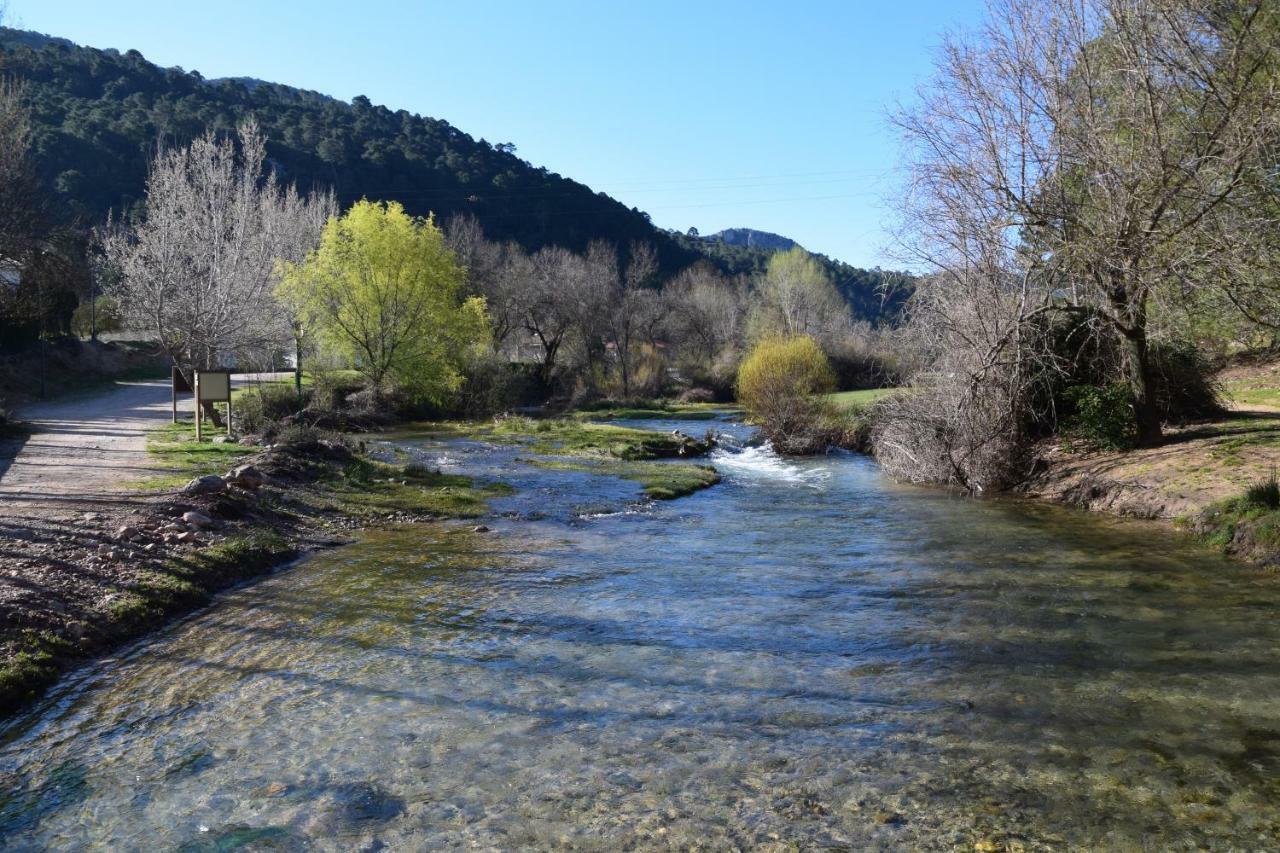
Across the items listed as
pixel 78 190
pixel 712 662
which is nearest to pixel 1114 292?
pixel 712 662

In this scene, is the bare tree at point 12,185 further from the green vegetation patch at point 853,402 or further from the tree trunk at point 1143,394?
the tree trunk at point 1143,394

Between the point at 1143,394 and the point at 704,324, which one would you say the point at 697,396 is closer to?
the point at 704,324

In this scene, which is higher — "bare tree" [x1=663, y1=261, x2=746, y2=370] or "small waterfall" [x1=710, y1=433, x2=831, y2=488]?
"bare tree" [x1=663, y1=261, x2=746, y2=370]

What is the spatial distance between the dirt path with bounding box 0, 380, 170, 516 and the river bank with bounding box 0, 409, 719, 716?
20 centimetres

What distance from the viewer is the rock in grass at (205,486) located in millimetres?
12915

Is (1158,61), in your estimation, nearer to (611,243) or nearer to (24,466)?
(24,466)

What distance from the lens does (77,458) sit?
16.3m

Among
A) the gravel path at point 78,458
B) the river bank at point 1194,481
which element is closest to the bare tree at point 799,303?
the river bank at point 1194,481

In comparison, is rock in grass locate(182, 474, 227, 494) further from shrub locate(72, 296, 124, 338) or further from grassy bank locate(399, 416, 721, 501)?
shrub locate(72, 296, 124, 338)

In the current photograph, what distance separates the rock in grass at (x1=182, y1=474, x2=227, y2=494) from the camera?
42.4 ft

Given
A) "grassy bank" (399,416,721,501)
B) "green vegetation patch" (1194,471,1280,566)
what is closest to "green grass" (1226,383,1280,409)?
"green vegetation patch" (1194,471,1280,566)

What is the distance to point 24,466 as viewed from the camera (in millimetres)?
14945

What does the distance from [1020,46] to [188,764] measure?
1701 centimetres

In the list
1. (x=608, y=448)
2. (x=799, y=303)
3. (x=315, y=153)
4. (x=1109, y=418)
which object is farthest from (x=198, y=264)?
(x=315, y=153)
